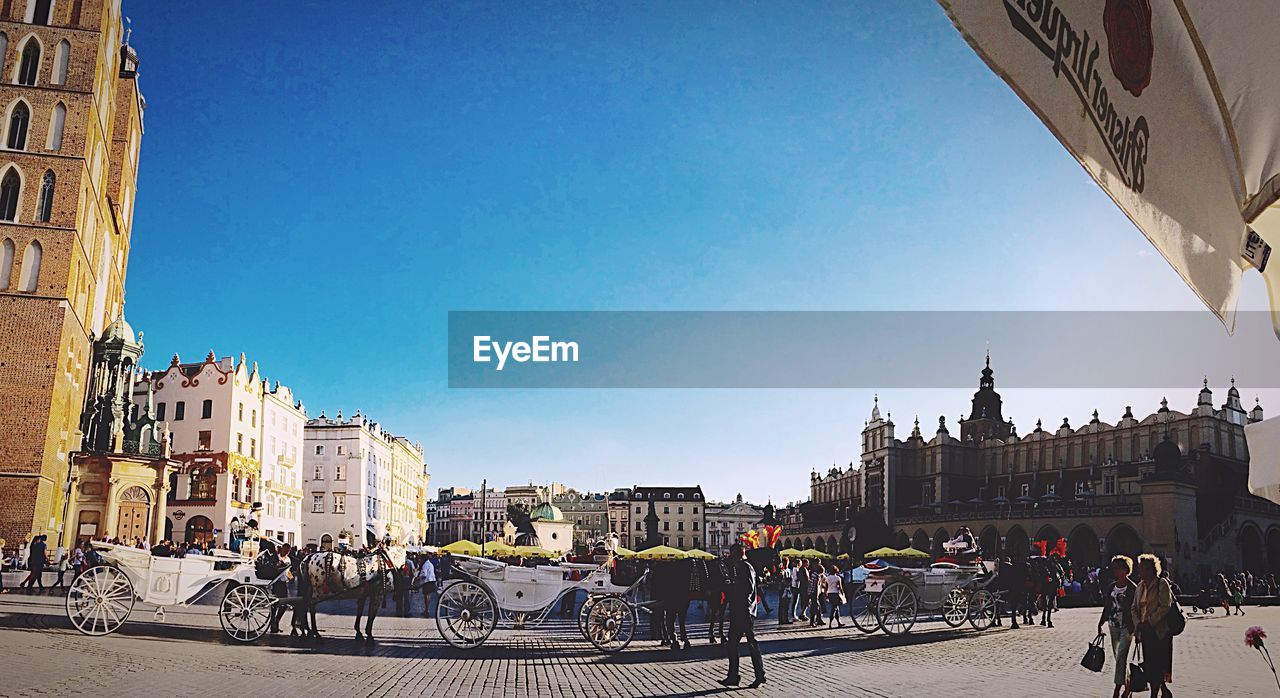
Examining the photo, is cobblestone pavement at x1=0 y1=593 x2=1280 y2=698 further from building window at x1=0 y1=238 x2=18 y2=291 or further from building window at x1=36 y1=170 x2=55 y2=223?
building window at x1=36 y1=170 x2=55 y2=223

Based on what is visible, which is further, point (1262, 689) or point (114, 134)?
point (114, 134)

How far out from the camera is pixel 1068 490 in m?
72.1

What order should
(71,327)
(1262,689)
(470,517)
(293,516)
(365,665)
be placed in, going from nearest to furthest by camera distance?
1. (1262,689)
2. (365,665)
3. (71,327)
4. (293,516)
5. (470,517)

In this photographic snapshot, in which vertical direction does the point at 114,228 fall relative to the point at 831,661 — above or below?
above

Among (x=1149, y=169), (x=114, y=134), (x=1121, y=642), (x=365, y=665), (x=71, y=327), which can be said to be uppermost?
(x=114, y=134)

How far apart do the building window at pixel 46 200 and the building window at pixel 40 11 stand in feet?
20.0

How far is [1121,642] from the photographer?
9727 mm

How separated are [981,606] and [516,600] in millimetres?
10695

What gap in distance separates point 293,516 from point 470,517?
319 ft

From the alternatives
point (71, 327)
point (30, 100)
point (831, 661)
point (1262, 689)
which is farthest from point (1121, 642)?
point (30, 100)

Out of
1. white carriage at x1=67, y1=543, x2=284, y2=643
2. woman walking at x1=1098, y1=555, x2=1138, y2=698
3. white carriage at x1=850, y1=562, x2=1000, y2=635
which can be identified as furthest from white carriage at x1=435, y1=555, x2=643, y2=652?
woman walking at x1=1098, y1=555, x2=1138, y2=698

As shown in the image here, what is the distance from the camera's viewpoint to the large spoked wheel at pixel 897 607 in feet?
61.4

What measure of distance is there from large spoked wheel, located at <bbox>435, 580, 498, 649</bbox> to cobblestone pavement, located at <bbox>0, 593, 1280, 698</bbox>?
14.0 inches

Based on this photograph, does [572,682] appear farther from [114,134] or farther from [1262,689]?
Answer: [114,134]
